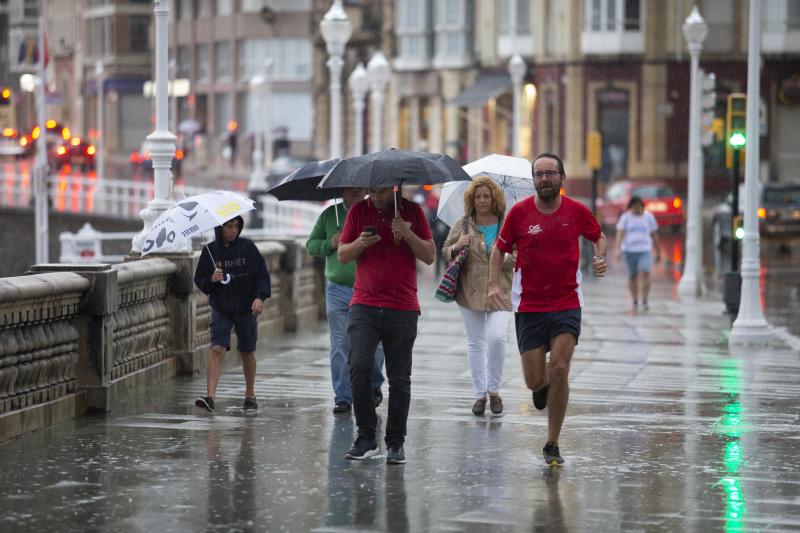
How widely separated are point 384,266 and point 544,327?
40.8 inches

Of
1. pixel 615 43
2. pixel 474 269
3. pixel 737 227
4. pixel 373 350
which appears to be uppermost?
pixel 615 43

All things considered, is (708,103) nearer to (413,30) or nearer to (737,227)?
(737,227)

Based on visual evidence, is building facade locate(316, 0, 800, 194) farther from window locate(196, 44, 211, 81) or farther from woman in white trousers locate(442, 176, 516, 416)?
woman in white trousers locate(442, 176, 516, 416)

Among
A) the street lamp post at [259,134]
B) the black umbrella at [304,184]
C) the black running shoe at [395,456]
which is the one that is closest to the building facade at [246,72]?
the street lamp post at [259,134]

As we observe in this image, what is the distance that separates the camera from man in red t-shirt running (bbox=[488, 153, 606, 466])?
11086mm

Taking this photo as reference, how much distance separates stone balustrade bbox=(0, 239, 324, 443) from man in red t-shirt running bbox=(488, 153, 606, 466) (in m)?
3.22

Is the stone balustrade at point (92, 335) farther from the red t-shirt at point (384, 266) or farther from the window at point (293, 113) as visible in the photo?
the window at point (293, 113)

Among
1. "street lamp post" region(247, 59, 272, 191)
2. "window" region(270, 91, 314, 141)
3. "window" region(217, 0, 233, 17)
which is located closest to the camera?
"street lamp post" region(247, 59, 272, 191)

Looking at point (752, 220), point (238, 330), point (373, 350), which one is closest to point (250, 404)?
point (238, 330)

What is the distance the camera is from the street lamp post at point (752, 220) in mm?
Answer: 20672

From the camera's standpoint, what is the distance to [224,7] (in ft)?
308

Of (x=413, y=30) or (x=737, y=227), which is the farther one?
(x=413, y=30)

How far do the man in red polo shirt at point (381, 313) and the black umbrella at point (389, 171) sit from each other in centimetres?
15

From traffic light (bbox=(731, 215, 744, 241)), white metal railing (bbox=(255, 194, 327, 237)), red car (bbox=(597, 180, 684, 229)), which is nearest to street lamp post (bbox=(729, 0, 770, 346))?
traffic light (bbox=(731, 215, 744, 241))
